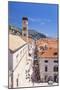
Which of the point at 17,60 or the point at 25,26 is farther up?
the point at 25,26

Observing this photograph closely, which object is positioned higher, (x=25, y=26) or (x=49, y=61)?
(x=25, y=26)

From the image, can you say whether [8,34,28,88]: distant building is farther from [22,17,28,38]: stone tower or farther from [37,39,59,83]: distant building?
[37,39,59,83]: distant building

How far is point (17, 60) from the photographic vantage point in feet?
7.20

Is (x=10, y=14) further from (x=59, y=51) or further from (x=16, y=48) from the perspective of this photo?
(x=59, y=51)

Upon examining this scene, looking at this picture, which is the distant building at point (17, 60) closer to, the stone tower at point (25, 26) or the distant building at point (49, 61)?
the stone tower at point (25, 26)

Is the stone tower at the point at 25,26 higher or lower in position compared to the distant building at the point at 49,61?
higher

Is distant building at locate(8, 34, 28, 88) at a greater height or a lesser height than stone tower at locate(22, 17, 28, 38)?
lesser

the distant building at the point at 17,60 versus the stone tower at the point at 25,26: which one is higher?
the stone tower at the point at 25,26

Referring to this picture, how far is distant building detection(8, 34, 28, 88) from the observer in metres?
2.17

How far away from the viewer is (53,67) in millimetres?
2287

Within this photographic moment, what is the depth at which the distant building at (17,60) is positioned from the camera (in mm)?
2174

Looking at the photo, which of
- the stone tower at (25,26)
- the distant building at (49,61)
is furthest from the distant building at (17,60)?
the distant building at (49,61)

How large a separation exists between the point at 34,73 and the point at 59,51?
35cm

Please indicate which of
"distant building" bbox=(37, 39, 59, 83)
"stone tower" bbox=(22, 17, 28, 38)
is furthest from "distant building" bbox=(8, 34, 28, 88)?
"distant building" bbox=(37, 39, 59, 83)
